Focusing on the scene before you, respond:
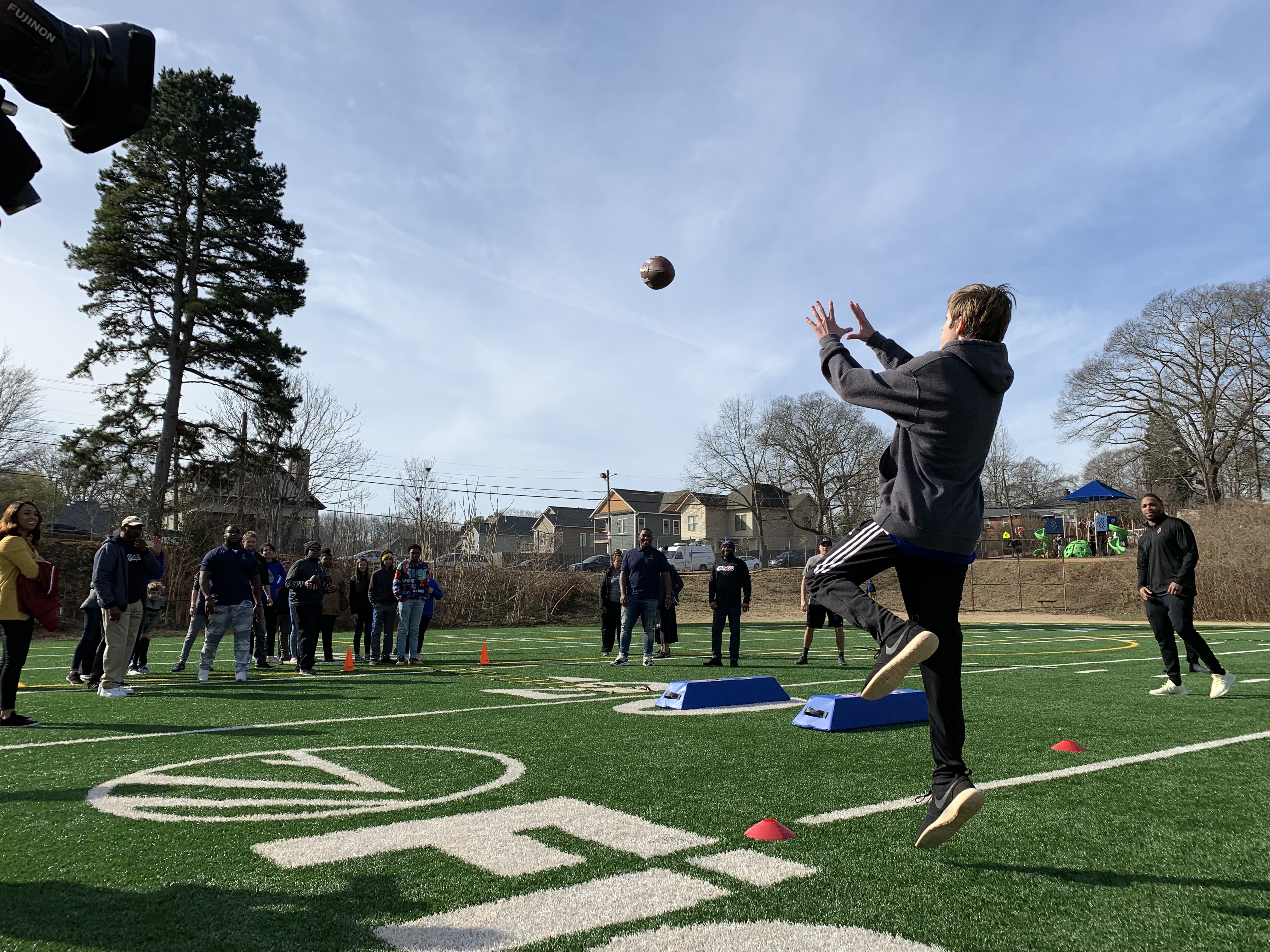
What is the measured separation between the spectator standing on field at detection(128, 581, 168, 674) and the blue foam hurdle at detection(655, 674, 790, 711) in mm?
6919

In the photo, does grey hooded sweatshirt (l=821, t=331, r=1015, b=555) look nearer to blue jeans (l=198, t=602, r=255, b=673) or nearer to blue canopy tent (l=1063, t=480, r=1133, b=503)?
blue jeans (l=198, t=602, r=255, b=673)

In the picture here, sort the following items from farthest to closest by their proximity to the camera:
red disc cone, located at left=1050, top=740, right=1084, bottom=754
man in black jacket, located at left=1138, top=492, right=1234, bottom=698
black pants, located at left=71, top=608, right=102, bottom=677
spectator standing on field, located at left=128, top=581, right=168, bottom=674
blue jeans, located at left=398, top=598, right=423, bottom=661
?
blue jeans, located at left=398, top=598, right=423, bottom=661 → spectator standing on field, located at left=128, top=581, right=168, bottom=674 → black pants, located at left=71, top=608, right=102, bottom=677 → man in black jacket, located at left=1138, top=492, right=1234, bottom=698 → red disc cone, located at left=1050, top=740, right=1084, bottom=754

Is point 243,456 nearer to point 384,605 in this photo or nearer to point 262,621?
point 262,621

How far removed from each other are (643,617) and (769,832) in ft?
31.9

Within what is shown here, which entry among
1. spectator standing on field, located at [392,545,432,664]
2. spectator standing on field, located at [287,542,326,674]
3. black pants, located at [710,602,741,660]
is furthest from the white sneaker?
spectator standing on field, located at [287,542,326,674]

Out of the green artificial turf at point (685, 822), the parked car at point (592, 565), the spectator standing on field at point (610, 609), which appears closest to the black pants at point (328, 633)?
the green artificial turf at point (685, 822)

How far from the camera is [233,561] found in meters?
11.2

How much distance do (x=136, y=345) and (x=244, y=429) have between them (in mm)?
4471

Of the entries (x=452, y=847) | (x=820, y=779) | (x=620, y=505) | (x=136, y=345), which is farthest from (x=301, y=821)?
(x=620, y=505)

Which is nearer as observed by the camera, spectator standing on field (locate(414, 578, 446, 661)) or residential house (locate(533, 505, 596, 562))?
spectator standing on field (locate(414, 578, 446, 661))

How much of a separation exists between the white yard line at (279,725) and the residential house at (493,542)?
23.3m

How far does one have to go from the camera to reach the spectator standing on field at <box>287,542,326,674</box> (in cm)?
1202

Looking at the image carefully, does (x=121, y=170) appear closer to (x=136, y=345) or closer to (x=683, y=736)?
(x=136, y=345)

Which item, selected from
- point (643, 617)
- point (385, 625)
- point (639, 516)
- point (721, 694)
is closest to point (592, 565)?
point (385, 625)
